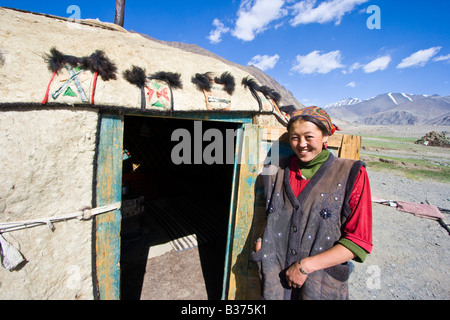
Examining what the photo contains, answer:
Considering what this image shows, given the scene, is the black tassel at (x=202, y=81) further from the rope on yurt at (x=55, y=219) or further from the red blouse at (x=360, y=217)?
the red blouse at (x=360, y=217)

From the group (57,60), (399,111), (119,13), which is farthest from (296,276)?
(399,111)

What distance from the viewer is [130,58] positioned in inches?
62.5

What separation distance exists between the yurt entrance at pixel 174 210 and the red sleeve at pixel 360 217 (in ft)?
6.12

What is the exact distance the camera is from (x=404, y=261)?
122 inches

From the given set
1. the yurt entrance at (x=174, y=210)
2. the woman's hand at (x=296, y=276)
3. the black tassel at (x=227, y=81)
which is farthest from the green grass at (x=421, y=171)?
the woman's hand at (x=296, y=276)

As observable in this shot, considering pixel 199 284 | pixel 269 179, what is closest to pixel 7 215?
pixel 269 179

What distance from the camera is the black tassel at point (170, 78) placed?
1.56 m

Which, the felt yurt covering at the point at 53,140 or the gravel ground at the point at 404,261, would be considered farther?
the gravel ground at the point at 404,261

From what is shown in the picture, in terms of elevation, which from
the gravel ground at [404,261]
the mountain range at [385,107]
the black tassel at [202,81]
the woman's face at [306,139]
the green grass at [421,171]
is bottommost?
the gravel ground at [404,261]

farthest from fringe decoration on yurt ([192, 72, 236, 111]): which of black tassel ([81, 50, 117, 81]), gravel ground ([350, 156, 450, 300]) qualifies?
gravel ground ([350, 156, 450, 300])

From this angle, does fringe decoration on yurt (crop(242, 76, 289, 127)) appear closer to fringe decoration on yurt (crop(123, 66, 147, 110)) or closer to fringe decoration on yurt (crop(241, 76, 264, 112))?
fringe decoration on yurt (crop(241, 76, 264, 112))

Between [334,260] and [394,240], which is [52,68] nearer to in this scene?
[334,260]

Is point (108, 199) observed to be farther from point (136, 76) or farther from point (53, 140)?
point (136, 76)
